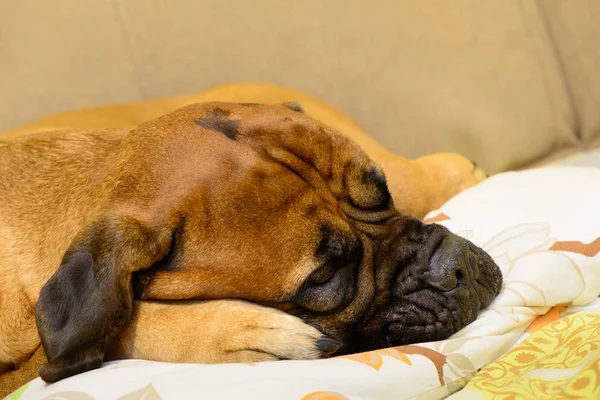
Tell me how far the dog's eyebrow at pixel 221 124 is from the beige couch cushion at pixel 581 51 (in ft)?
8.44

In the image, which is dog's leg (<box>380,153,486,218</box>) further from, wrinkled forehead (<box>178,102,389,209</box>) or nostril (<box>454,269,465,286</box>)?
nostril (<box>454,269,465,286</box>)

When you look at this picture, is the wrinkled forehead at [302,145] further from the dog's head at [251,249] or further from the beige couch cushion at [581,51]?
the beige couch cushion at [581,51]

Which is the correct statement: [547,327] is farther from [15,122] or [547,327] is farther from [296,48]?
[15,122]

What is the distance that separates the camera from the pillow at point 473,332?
136cm

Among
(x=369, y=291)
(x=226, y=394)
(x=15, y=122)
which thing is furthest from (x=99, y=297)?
(x=15, y=122)

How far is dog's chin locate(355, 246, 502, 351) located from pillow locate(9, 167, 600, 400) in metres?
0.04

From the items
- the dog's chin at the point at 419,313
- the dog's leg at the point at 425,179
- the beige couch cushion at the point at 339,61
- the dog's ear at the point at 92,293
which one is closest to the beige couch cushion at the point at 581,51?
the beige couch cushion at the point at 339,61

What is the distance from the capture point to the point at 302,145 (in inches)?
70.4

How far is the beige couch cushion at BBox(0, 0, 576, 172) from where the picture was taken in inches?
130

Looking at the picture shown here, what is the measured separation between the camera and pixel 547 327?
1.62 m

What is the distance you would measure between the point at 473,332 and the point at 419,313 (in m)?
0.14

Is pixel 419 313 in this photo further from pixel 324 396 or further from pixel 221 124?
pixel 221 124

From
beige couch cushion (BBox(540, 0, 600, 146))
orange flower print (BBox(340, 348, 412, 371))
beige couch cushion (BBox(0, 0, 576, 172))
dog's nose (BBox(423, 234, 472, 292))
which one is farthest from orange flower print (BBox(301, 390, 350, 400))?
beige couch cushion (BBox(540, 0, 600, 146))

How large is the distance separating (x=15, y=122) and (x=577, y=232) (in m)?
2.53
